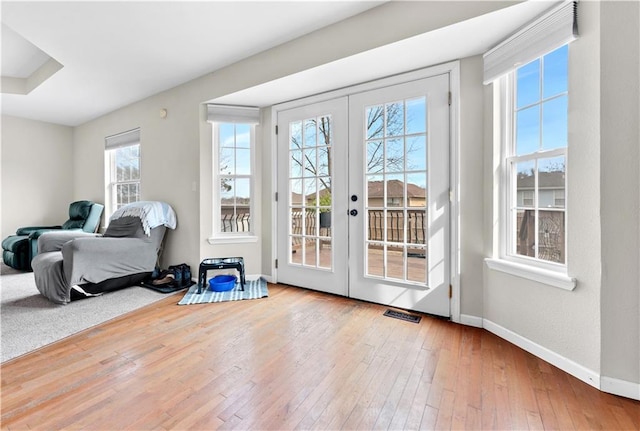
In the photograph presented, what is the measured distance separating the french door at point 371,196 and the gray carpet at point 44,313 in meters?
1.55

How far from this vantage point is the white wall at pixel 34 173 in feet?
14.7

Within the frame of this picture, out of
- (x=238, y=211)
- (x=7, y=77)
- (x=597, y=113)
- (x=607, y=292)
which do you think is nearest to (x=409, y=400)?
(x=607, y=292)

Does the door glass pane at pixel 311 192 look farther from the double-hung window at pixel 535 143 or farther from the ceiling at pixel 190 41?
the double-hung window at pixel 535 143

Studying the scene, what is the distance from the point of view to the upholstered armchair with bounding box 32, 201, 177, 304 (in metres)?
2.53

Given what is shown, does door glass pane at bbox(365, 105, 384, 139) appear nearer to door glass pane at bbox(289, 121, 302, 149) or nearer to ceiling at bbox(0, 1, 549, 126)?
ceiling at bbox(0, 1, 549, 126)

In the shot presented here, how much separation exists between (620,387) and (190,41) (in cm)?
375

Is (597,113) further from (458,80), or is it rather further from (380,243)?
(380,243)

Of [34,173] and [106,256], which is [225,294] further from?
[34,173]

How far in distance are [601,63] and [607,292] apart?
1.18 metres

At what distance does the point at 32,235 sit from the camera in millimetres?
3795

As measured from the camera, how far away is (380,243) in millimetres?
2586

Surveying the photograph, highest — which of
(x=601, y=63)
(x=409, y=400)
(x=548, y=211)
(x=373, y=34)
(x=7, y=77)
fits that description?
(x=7, y=77)

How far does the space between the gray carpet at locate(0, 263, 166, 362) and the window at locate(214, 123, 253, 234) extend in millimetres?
1112

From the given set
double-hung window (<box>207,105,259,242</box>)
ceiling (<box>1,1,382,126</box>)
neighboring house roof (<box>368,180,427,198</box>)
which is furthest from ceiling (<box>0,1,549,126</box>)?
neighboring house roof (<box>368,180,427,198</box>)
